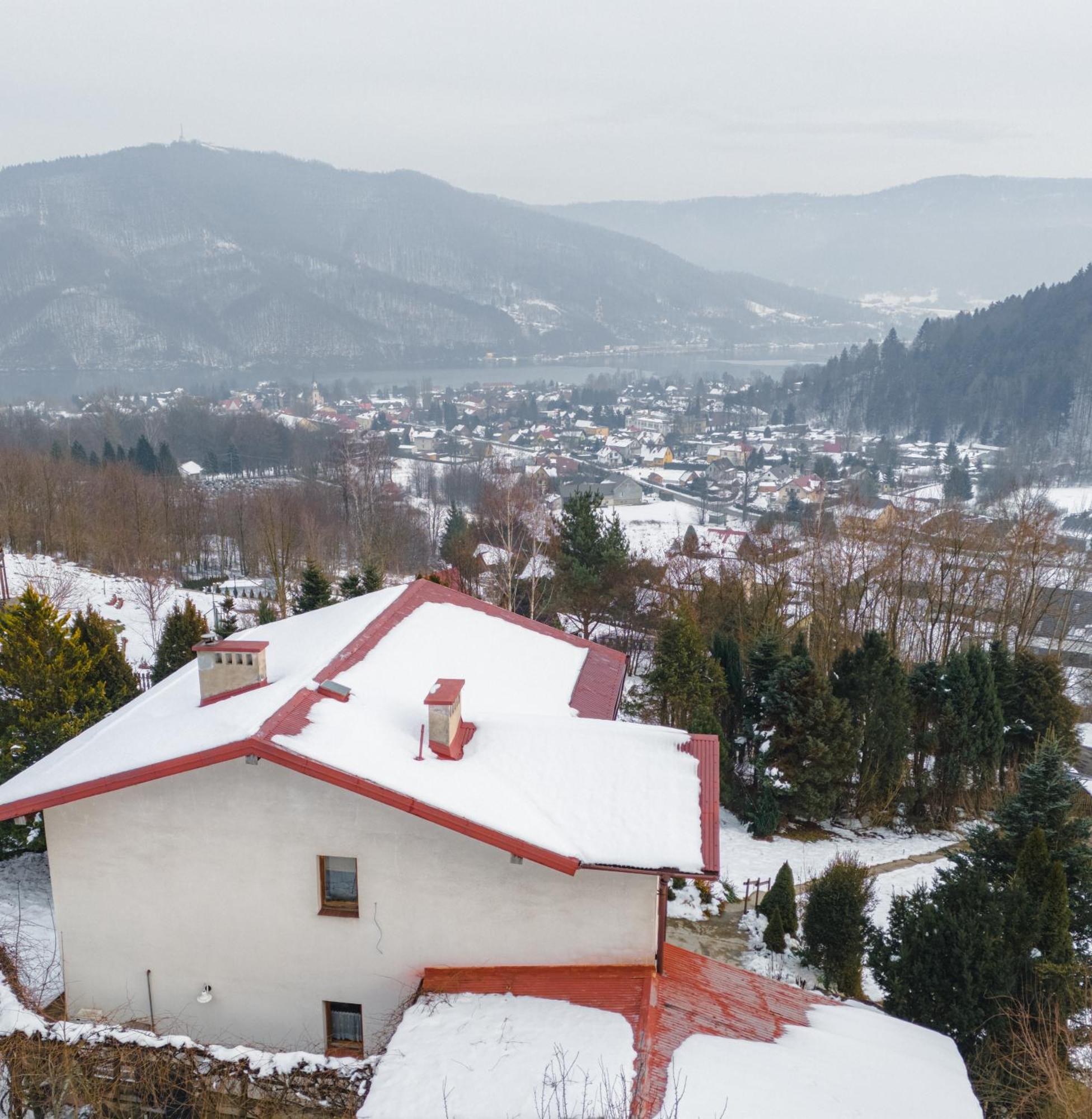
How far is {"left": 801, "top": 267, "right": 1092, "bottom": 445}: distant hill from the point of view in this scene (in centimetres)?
13212

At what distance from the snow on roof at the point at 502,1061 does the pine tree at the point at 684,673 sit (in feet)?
47.4

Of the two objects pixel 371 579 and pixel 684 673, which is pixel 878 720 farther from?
pixel 371 579

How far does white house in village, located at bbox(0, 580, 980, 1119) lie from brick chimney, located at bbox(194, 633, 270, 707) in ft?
1.64

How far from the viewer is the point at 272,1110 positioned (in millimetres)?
9273

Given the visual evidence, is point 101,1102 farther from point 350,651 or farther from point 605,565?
point 605,565

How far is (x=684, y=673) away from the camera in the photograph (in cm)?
2427

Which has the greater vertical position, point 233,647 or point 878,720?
point 233,647

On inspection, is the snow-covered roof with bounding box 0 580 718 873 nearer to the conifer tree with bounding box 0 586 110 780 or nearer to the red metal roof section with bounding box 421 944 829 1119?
the red metal roof section with bounding box 421 944 829 1119

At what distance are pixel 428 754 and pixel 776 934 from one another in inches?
329

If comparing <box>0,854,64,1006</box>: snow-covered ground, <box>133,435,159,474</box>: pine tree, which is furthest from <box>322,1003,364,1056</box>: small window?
<box>133,435,159,474</box>: pine tree

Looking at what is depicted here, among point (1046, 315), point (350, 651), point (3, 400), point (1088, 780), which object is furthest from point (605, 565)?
point (3, 400)

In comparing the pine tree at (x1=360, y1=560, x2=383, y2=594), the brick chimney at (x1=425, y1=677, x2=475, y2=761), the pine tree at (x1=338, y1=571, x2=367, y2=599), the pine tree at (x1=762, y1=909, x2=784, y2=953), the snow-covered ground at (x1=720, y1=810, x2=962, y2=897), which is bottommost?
the snow-covered ground at (x1=720, y1=810, x2=962, y2=897)

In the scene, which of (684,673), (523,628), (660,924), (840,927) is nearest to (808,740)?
(684,673)

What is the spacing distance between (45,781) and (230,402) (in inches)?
6986
